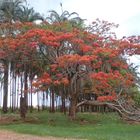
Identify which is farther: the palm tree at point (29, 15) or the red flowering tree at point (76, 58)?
the palm tree at point (29, 15)

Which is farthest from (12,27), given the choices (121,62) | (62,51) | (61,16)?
(61,16)

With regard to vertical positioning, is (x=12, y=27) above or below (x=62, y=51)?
above

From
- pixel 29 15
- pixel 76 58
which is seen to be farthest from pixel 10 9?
pixel 76 58

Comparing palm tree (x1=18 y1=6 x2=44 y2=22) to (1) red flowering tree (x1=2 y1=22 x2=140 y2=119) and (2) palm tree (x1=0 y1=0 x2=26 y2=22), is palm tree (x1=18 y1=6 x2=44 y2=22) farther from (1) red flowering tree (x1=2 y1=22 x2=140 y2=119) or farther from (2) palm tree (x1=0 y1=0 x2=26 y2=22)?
(1) red flowering tree (x1=2 y1=22 x2=140 y2=119)

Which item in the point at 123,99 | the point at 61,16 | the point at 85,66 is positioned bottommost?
the point at 123,99

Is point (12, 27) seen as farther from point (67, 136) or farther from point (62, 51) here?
point (67, 136)

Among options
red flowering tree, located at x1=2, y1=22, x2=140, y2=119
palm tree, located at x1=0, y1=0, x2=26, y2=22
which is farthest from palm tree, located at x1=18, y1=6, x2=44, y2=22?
red flowering tree, located at x1=2, y1=22, x2=140, y2=119

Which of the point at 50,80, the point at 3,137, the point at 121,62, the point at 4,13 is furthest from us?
the point at 4,13

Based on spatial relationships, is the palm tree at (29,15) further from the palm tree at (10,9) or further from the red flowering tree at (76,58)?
the red flowering tree at (76,58)

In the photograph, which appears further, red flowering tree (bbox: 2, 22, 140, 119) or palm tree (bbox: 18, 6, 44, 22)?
palm tree (bbox: 18, 6, 44, 22)

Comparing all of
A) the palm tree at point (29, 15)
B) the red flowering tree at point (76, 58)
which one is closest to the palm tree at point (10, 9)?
the palm tree at point (29, 15)

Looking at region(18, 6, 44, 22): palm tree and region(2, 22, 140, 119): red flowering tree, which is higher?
region(18, 6, 44, 22): palm tree

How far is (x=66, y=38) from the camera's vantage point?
3116cm

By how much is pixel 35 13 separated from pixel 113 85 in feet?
58.2
